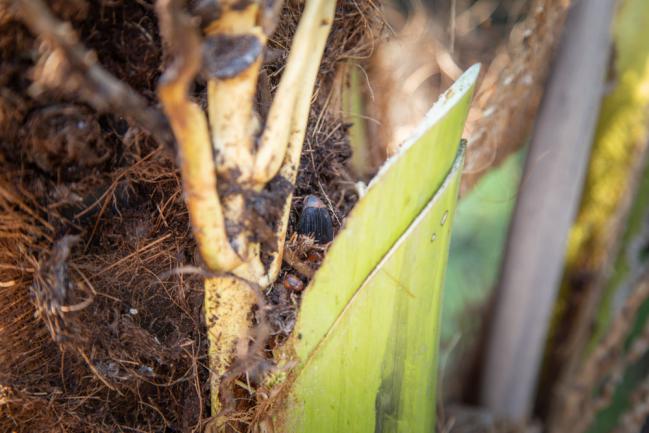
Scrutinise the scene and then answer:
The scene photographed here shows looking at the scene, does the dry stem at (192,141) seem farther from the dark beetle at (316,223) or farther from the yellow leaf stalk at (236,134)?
the dark beetle at (316,223)

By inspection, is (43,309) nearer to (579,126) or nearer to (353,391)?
(353,391)

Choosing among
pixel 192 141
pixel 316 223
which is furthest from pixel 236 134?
pixel 316 223

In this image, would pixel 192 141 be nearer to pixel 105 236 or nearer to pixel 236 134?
pixel 236 134

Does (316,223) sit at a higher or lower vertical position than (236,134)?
lower

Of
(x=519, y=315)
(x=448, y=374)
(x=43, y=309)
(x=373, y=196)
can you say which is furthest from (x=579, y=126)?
(x=43, y=309)

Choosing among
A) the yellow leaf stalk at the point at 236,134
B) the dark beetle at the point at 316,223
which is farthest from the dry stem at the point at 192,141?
the dark beetle at the point at 316,223

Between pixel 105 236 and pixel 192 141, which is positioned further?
pixel 105 236

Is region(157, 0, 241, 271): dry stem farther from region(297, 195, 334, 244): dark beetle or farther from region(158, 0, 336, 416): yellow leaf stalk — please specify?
region(297, 195, 334, 244): dark beetle
